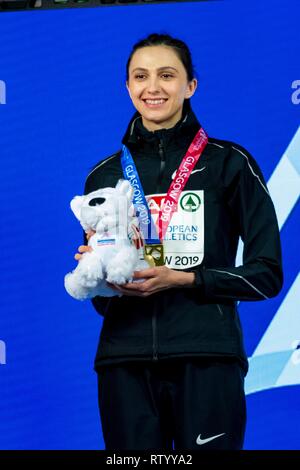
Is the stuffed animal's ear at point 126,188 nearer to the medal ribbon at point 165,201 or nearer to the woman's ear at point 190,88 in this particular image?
the medal ribbon at point 165,201

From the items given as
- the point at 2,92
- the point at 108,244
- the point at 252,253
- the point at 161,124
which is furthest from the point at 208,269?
the point at 2,92

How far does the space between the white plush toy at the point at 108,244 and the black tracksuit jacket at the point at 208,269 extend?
0.11 meters

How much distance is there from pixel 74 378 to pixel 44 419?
19 cm

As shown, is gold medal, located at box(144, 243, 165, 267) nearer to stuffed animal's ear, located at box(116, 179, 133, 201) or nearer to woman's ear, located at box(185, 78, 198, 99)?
stuffed animal's ear, located at box(116, 179, 133, 201)

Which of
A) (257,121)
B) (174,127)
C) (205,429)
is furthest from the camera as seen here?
(257,121)

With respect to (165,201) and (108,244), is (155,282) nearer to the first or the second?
(108,244)

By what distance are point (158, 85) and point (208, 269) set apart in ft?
1.72

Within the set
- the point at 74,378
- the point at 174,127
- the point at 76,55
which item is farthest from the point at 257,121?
the point at 74,378

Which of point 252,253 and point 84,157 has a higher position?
point 84,157

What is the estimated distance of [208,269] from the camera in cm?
246

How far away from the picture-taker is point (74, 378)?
11.8 ft

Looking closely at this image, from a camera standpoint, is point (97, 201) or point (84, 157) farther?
point (84, 157)

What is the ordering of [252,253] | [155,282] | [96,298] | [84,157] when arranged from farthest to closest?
[84,157] < [96,298] < [252,253] < [155,282]
